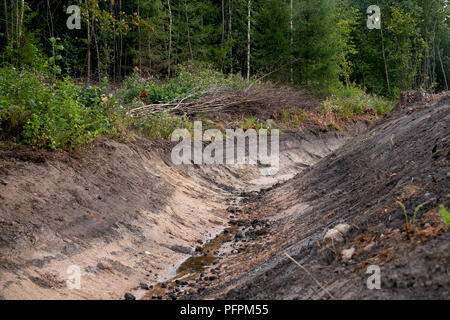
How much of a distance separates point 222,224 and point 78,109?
11.3 ft

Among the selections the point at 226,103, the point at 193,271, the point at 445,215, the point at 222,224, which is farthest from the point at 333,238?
the point at 226,103

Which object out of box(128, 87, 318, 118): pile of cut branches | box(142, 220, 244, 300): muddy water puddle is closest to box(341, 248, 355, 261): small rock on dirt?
box(142, 220, 244, 300): muddy water puddle

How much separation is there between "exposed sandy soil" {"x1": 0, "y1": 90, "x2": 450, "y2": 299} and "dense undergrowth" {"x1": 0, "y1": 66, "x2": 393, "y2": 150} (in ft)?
1.26

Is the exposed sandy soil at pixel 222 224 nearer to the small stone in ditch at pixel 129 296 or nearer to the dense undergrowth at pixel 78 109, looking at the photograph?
the small stone in ditch at pixel 129 296

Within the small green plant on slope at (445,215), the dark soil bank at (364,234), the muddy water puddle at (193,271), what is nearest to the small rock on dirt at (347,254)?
the dark soil bank at (364,234)

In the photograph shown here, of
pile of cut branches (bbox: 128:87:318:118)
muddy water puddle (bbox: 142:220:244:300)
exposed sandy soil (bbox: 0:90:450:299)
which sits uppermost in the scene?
pile of cut branches (bbox: 128:87:318:118)

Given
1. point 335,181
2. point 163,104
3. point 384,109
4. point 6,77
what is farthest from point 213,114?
point 384,109

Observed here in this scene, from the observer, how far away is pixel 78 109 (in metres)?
7.41

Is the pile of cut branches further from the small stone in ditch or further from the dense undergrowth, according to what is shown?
the small stone in ditch

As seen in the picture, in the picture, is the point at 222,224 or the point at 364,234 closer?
the point at 364,234

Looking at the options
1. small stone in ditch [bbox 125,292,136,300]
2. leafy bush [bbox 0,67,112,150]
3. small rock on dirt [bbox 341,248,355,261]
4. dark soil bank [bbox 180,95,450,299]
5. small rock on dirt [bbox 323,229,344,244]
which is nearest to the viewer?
dark soil bank [bbox 180,95,450,299]

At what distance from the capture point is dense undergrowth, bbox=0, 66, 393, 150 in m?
6.64

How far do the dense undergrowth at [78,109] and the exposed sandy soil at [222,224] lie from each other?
0.38 meters

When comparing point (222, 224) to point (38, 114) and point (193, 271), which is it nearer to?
point (193, 271)
